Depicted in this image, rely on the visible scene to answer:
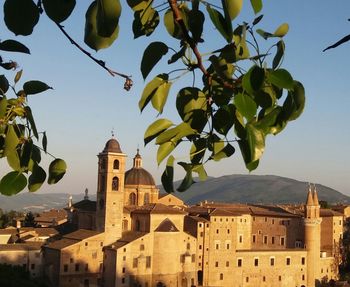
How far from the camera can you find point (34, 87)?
5.64 feet

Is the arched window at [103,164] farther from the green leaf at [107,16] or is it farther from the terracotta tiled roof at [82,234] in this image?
the green leaf at [107,16]

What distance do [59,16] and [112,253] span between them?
31.4 m

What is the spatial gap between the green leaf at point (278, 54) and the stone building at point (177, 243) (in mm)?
30574

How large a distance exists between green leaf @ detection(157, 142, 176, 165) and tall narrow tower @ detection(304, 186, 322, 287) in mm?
37583

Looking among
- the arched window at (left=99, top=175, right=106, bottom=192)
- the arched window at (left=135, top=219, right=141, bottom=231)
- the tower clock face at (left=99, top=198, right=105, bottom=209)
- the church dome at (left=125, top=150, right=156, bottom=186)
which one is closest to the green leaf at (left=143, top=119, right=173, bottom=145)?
the arched window at (left=135, top=219, right=141, bottom=231)

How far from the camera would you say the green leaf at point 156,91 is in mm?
1564

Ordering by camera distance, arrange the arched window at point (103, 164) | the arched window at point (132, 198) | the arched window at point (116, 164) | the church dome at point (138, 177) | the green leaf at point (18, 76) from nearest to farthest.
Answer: the green leaf at point (18, 76) < the arched window at point (103, 164) < the arched window at point (116, 164) < the arched window at point (132, 198) < the church dome at point (138, 177)

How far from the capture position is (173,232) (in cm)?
3325

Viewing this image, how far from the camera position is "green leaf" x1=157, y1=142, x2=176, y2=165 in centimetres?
160

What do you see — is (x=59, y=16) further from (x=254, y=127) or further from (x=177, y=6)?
(x=254, y=127)

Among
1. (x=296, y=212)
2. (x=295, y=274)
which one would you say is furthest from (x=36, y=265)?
(x=296, y=212)

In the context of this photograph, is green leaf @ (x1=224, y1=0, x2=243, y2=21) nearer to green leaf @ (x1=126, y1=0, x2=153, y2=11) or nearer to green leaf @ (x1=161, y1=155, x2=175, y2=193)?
green leaf @ (x1=126, y1=0, x2=153, y2=11)

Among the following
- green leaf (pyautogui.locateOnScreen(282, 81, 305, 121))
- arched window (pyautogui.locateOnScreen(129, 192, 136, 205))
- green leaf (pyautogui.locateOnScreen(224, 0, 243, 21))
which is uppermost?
arched window (pyautogui.locateOnScreen(129, 192, 136, 205))

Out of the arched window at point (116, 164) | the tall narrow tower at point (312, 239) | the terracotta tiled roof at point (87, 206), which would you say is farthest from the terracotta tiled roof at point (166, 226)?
the tall narrow tower at point (312, 239)
